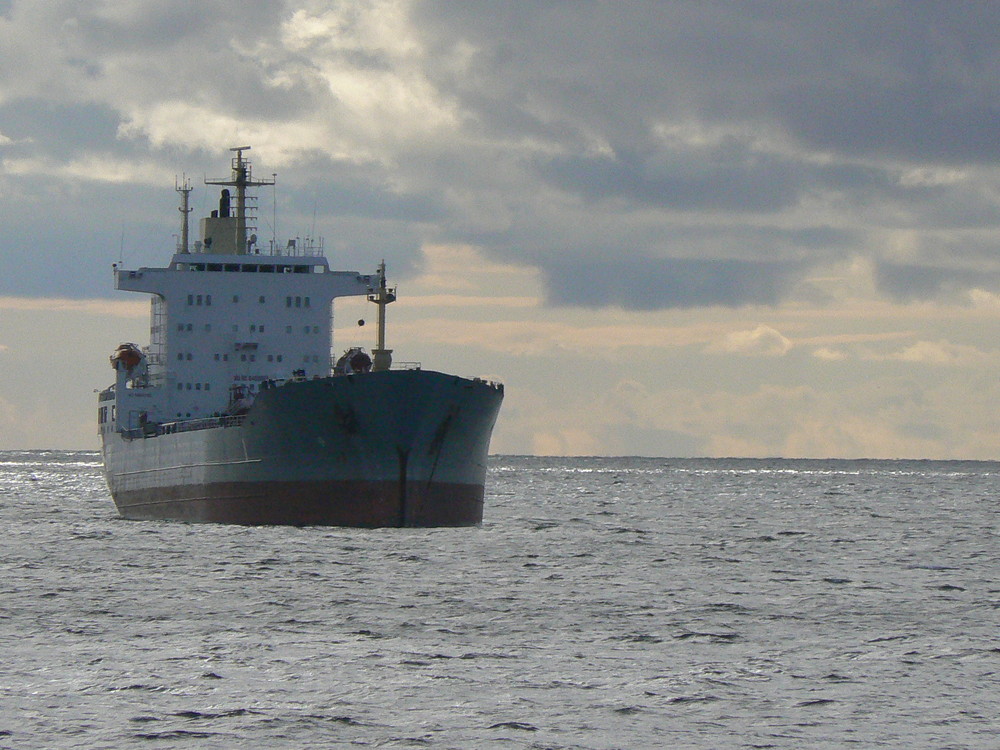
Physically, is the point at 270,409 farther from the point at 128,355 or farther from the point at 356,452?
the point at 128,355

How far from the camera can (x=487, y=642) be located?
24812 mm

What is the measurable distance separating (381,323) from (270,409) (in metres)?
9.90

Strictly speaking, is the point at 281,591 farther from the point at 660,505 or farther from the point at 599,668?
the point at 660,505

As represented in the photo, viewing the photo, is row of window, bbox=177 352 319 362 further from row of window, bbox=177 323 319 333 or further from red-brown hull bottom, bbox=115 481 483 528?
red-brown hull bottom, bbox=115 481 483 528

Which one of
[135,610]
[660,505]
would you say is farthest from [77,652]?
[660,505]

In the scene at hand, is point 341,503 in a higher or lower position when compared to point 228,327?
lower

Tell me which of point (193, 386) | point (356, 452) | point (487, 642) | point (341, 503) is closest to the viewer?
point (487, 642)

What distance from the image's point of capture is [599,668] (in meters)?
22.4

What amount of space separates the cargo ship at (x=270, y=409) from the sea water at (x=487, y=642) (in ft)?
4.33

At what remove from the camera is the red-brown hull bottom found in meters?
44.6

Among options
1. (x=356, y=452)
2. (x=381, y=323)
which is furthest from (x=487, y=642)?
(x=381, y=323)

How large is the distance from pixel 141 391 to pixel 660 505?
3185cm

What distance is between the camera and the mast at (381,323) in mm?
52062

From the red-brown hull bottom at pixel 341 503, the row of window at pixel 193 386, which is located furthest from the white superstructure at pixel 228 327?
the red-brown hull bottom at pixel 341 503
